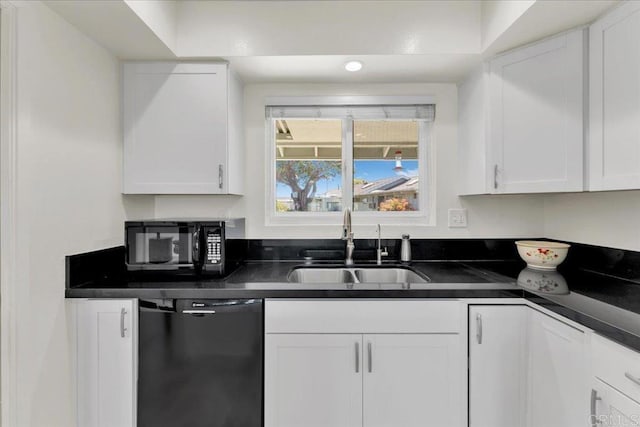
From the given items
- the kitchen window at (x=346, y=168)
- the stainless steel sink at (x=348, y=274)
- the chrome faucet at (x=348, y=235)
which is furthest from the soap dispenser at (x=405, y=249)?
the chrome faucet at (x=348, y=235)

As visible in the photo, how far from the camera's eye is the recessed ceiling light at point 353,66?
6.14 feet

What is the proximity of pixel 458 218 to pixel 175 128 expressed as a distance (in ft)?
5.83

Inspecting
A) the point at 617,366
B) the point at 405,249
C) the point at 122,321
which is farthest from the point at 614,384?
the point at 122,321

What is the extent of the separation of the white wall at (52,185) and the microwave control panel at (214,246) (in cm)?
53

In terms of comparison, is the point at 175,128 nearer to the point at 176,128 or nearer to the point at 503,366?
the point at 176,128

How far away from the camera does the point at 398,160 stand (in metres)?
2.30

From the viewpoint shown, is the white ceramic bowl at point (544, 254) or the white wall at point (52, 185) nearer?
the white wall at point (52, 185)

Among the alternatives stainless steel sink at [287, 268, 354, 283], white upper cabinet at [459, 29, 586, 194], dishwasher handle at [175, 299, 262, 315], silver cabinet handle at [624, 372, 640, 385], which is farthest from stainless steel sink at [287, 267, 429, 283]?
silver cabinet handle at [624, 372, 640, 385]

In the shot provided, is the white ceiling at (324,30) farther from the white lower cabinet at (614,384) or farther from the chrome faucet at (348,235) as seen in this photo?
the white lower cabinet at (614,384)

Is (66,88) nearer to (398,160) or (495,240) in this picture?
(398,160)

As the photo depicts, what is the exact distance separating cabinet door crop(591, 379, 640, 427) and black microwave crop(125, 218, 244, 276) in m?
1.58

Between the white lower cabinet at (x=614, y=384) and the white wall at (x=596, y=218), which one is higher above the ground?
the white wall at (x=596, y=218)

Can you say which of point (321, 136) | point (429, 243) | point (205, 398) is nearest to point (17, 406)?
point (205, 398)

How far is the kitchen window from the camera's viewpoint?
2273 mm
